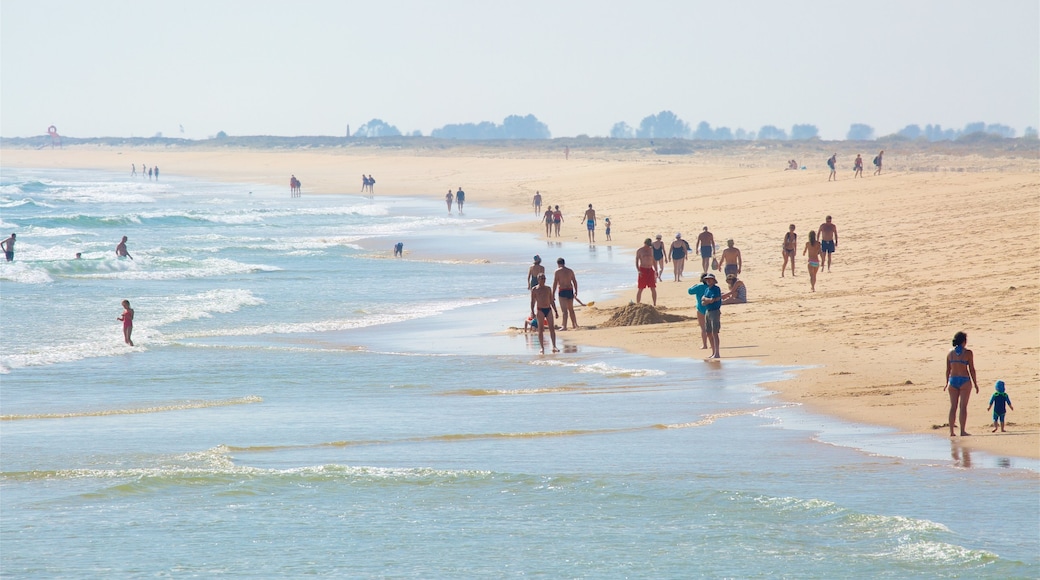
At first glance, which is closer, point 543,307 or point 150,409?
point 150,409

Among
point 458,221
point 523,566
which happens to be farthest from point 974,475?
point 458,221

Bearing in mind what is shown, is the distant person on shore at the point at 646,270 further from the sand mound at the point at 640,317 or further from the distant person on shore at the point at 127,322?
the distant person on shore at the point at 127,322

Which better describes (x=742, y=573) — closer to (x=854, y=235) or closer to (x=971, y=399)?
(x=971, y=399)

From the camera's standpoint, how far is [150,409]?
13273mm

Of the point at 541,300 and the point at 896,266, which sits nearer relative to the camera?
the point at 541,300

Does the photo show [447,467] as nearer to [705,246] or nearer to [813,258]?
[813,258]

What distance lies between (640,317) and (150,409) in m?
8.14

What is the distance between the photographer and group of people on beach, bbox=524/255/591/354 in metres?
16.7

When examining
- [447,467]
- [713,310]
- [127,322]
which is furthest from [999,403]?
[127,322]

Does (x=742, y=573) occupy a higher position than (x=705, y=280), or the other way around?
(x=705, y=280)

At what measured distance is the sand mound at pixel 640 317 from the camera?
18531 mm

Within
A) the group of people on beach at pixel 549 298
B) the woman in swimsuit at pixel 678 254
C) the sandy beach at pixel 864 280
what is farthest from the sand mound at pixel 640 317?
the woman in swimsuit at pixel 678 254

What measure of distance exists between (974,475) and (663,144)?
10544cm

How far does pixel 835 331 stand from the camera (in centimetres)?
1641
